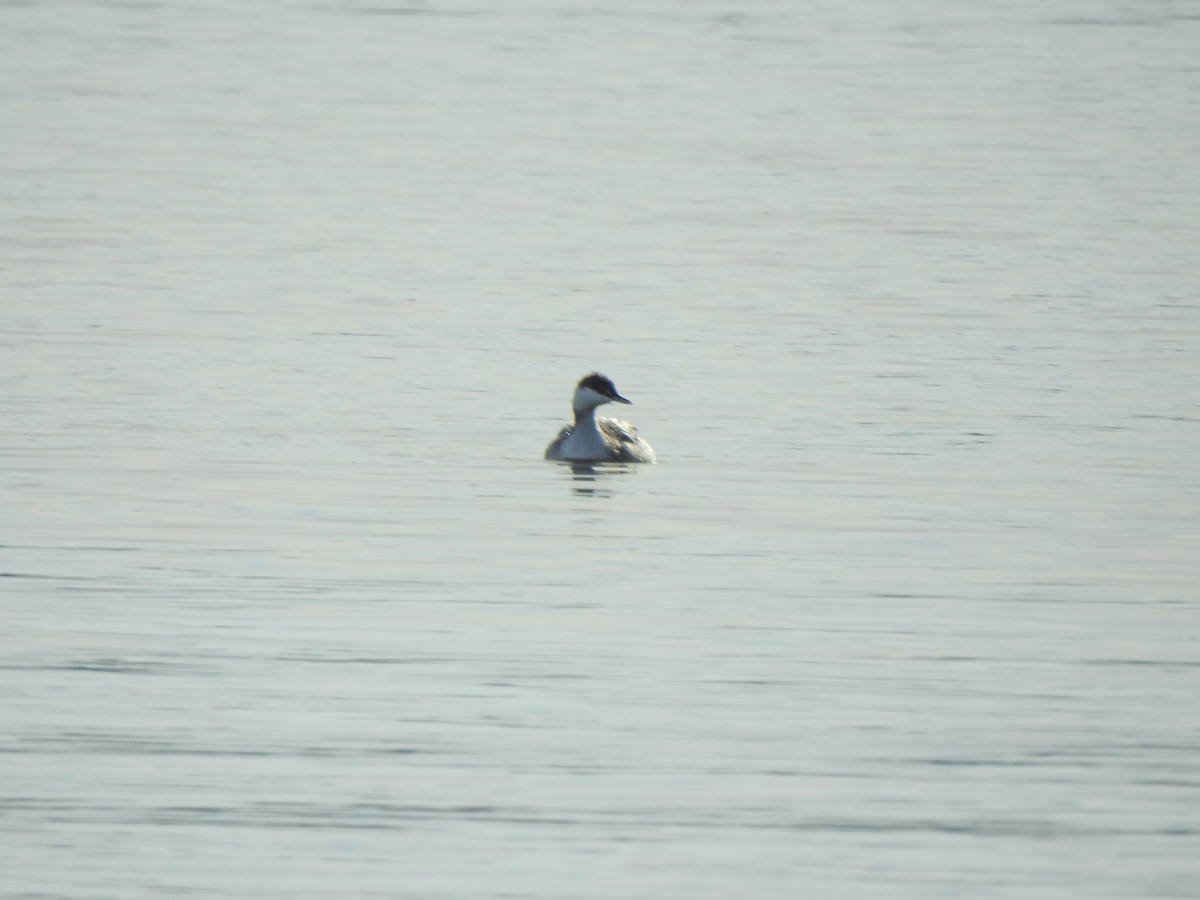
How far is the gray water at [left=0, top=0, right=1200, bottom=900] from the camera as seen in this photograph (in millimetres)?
9352

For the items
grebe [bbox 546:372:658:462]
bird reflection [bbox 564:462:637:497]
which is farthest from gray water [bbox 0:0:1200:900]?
grebe [bbox 546:372:658:462]

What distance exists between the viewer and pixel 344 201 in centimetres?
3856

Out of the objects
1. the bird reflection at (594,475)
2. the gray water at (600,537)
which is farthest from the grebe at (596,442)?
the gray water at (600,537)

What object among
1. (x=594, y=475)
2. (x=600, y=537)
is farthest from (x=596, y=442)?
(x=600, y=537)

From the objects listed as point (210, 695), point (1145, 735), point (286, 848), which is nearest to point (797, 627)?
point (1145, 735)

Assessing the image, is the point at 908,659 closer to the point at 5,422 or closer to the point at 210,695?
the point at 210,695

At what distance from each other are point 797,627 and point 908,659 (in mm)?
813

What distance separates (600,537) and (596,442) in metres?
3.22

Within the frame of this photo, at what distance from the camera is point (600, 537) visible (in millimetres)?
15117

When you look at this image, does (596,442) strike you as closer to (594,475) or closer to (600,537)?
(594,475)

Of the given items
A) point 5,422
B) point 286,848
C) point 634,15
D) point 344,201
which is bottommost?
point 286,848

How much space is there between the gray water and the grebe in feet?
0.81

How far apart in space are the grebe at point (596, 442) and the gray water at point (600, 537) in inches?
9.7

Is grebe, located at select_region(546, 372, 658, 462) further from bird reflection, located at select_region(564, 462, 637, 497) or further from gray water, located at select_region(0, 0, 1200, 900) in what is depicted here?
gray water, located at select_region(0, 0, 1200, 900)
